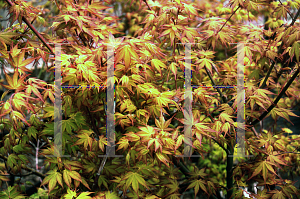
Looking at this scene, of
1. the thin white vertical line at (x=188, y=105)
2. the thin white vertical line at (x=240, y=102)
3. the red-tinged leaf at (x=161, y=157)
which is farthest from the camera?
the thin white vertical line at (x=240, y=102)

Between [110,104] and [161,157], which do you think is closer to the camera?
[161,157]

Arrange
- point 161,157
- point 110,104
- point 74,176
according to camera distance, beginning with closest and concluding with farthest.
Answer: point 161,157
point 74,176
point 110,104

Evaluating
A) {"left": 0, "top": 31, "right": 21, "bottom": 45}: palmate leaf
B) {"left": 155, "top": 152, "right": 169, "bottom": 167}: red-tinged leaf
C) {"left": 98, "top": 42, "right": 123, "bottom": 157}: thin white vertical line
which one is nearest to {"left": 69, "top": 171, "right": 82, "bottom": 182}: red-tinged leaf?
{"left": 98, "top": 42, "right": 123, "bottom": 157}: thin white vertical line

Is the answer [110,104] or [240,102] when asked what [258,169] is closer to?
[240,102]

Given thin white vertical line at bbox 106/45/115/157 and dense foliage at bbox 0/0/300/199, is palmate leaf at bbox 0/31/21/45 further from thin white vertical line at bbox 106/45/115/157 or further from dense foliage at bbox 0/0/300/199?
thin white vertical line at bbox 106/45/115/157

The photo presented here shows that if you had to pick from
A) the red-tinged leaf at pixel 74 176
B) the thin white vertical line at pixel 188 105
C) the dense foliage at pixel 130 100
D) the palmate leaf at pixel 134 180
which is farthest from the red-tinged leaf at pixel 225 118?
the red-tinged leaf at pixel 74 176

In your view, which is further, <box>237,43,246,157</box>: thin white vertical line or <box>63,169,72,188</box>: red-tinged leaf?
<box>237,43,246,157</box>: thin white vertical line

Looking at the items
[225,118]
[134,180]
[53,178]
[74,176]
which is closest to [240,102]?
[225,118]

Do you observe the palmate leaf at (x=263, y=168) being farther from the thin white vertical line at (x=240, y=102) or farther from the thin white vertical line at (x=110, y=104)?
the thin white vertical line at (x=110, y=104)

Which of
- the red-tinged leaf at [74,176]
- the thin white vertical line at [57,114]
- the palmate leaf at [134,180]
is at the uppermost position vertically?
the thin white vertical line at [57,114]

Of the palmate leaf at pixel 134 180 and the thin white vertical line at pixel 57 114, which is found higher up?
the thin white vertical line at pixel 57 114

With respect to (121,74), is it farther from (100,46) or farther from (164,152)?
(164,152)

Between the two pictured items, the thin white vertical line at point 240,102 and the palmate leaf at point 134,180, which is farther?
the thin white vertical line at point 240,102

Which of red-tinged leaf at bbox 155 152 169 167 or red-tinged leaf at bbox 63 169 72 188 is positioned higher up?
red-tinged leaf at bbox 155 152 169 167
